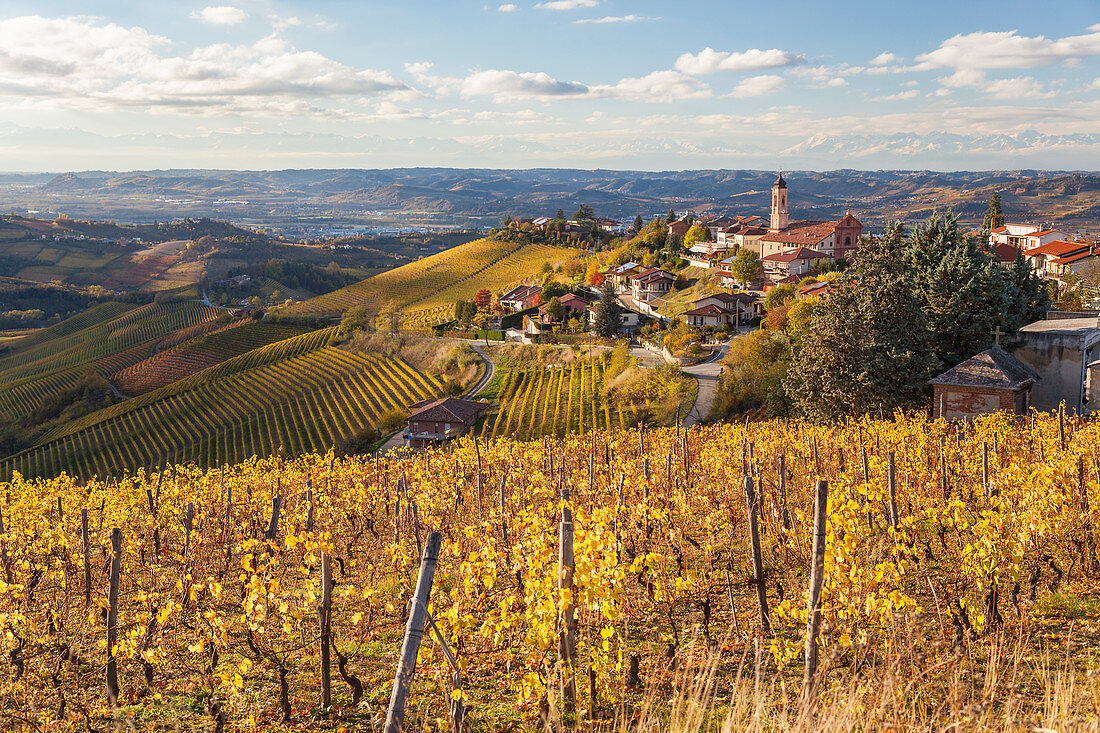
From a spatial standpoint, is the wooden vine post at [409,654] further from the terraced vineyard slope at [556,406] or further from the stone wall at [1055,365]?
the terraced vineyard slope at [556,406]

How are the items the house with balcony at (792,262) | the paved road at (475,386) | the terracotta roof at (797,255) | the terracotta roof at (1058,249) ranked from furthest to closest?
1. the terracotta roof at (1058,249)
2. the terracotta roof at (797,255)
3. the house with balcony at (792,262)
4. the paved road at (475,386)

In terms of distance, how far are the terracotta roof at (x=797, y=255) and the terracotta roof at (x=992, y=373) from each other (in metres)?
41.9

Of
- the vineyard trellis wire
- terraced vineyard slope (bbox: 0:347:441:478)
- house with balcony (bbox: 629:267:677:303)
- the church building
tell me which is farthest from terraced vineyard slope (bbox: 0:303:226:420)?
the church building

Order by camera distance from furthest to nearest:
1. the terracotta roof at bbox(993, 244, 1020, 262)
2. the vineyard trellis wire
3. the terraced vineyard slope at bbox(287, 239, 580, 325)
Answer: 1. the terraced vineyard slope at bbox(287, 239, 580, 325)
2. the terracotta roof at bbox(993, 244, 1020, 262)
3. the vineyard trellis wire

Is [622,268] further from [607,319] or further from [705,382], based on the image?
[705,382]

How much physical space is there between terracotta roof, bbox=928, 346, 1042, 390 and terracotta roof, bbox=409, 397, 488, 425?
27424 millimetres

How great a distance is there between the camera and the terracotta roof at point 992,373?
2142 cm

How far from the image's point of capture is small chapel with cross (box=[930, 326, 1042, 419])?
2139 centimetres

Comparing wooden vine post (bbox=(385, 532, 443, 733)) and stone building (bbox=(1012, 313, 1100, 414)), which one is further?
stone building (bbox=(1012, 313, 1100, 414))

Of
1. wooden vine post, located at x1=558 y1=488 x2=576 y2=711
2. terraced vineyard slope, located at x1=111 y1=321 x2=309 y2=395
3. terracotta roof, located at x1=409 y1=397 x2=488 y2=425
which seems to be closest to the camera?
wooden vine post, located at x1=558 y1=488 x2=576 y2=711

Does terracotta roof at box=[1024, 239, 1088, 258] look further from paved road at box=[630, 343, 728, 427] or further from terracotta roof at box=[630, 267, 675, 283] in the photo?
paved road at box=[630, 343, 728, 427]

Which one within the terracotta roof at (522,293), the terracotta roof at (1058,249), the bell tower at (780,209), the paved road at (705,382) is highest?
the bell tower at (780,209)

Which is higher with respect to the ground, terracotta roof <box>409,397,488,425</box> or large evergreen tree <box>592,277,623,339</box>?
large evergreen tree <box>592,277,623,339</box>

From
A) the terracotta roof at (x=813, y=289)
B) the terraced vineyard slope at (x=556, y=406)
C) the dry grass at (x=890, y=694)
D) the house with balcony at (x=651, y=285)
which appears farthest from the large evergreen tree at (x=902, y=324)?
the house with balcony at (x=651, y=285)
